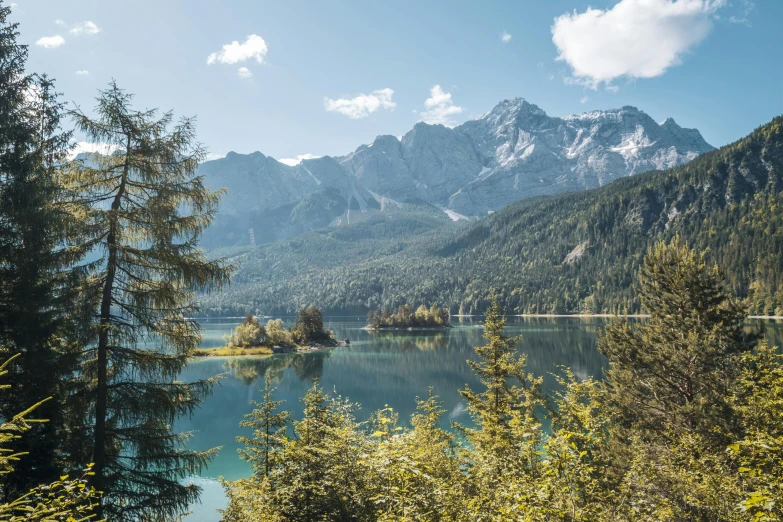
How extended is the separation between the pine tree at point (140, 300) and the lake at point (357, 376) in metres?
11.7

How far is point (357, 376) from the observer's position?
202ft

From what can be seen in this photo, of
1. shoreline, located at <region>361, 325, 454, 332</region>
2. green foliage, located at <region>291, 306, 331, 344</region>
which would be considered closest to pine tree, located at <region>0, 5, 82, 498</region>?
green foliage, located at <region>291, 306, 331, 344</region>

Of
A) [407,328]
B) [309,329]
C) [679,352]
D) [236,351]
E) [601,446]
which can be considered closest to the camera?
[601,446]

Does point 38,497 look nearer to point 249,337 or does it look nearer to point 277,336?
point 277,336

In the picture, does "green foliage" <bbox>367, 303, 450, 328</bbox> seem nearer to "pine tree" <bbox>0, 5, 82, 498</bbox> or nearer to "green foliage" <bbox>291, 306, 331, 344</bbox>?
"green foliage" <bbox>291, 306, 331, 344</bbox>

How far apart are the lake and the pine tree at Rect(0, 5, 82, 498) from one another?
44.8ft

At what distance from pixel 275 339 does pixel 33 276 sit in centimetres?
7988

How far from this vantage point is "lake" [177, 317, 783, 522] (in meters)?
34.2

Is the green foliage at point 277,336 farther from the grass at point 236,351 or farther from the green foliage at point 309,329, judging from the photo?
the green foliage at point 309,329

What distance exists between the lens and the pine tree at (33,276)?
9.09 metres

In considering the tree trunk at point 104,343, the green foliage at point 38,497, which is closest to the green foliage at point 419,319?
the tree trunk at point 104,343

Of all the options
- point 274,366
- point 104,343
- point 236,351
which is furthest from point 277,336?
point 104,343

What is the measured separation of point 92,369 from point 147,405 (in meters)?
1.64

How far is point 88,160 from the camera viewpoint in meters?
11.4
